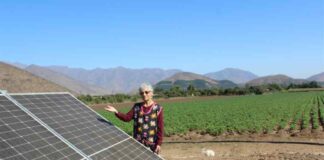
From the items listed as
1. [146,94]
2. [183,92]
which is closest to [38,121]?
[146,94]

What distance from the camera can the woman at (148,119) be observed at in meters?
8.20

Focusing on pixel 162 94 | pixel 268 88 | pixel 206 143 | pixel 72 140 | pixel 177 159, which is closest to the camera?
pixel 72 140

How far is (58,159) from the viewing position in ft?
20.7

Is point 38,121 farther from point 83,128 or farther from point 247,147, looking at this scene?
point 247,147

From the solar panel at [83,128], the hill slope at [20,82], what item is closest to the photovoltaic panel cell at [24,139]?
the solar panel at [83,128]

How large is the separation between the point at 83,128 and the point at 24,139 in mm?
1878

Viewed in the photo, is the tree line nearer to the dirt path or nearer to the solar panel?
the dirt path

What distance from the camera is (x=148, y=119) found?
825 cm

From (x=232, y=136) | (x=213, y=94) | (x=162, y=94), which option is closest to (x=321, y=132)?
(x=232, y=136)

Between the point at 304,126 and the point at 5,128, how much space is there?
23849 millimetres

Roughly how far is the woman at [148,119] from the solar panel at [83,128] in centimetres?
23

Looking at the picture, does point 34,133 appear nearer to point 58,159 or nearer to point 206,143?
point 58,159

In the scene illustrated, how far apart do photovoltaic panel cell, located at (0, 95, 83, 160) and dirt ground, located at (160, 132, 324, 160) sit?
375 inches

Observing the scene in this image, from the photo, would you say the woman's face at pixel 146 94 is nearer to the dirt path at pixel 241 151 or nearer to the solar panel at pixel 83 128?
the solar panel at pixel 83 128
